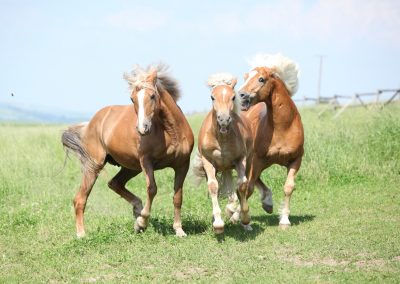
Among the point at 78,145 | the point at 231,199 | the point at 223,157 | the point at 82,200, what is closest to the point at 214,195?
the point at 223,157

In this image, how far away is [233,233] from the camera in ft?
29.7

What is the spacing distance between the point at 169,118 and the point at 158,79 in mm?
680

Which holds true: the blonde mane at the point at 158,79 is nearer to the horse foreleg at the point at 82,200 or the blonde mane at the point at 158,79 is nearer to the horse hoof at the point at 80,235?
the horse foreleg at the point at 82,200

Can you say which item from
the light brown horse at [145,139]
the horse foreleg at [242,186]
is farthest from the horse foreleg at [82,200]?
the horse foreleg at [242,186]

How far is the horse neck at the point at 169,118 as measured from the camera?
30.0 feet

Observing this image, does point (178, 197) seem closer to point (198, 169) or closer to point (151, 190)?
point (151, 190)

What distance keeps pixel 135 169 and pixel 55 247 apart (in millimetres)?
1984

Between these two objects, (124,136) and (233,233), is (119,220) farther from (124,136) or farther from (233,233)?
(233,233)

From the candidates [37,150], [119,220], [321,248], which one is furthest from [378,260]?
[37,150]

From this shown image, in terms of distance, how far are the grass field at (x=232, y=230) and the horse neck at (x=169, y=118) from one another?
149 cm

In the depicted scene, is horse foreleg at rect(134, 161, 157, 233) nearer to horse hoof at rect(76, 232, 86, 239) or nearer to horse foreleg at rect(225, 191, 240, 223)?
horse hoof at rect(76, 232, 86, 239)

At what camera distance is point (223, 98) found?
8141mm

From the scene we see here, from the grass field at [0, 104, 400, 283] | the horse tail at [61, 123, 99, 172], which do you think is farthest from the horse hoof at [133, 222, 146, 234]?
the horse tail at [61, 123, 99, 172]

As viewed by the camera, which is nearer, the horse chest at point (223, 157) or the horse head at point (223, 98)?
the horse head at point (223, 98)
